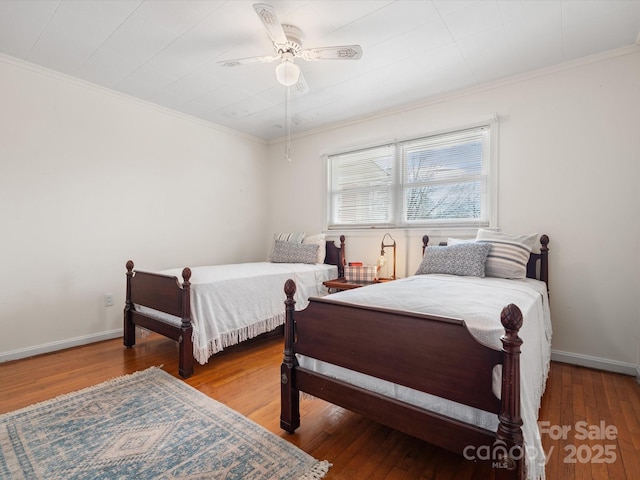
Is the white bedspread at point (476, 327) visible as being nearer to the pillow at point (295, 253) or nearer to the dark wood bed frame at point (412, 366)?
the dark wood bed frame at point (412, 366)

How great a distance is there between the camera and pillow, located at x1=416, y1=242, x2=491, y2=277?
246cm

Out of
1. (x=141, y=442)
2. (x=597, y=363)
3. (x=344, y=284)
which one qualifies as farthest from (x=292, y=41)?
(x=597, y=363)

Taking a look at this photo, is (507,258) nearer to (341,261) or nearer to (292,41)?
(341,261)

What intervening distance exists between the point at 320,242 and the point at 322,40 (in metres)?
2.27

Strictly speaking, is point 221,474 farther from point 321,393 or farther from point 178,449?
point 321,393

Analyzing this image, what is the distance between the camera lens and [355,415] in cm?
185

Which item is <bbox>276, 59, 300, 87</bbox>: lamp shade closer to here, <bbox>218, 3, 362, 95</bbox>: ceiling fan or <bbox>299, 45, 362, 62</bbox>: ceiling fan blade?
<bbox>218, 3, 362, 95</bbox>: ceiling fan

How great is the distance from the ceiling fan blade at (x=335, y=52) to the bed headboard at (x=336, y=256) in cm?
221

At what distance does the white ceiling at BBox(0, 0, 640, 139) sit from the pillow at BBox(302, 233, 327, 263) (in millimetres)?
1667

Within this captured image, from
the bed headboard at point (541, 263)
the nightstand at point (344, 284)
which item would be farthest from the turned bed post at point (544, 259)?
the nightstand at point (344, 284)

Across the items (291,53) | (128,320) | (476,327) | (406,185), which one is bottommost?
(128,320)

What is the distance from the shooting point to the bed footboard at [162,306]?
2.36m

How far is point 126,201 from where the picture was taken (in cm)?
336

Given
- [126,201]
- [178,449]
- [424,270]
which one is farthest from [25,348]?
[424,270]
